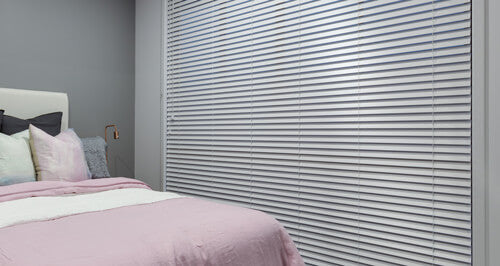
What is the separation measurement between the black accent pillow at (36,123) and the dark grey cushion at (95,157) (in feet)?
0.81

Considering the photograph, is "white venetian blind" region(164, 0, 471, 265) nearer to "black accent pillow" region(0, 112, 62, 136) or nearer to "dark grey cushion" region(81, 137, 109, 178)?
"dark grey cushion" region(81, 137, 109, 178)

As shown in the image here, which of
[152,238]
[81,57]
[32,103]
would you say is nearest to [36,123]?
[32,103]

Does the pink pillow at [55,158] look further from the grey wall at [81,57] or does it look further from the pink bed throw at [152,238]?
the grey wall at [81,57]

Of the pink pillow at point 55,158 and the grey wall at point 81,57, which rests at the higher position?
the grey wall at point 81,57

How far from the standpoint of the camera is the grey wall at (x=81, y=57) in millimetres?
2756

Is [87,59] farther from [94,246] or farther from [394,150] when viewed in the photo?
[394,150]

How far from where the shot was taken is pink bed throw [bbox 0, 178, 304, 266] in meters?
1.10

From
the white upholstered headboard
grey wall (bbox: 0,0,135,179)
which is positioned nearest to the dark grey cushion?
the white upholstered headboard

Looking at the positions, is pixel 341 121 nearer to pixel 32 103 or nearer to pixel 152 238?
pixel 152 238

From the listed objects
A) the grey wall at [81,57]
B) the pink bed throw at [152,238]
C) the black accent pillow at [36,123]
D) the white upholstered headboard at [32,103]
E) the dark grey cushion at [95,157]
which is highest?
the grey wall at [81,57]

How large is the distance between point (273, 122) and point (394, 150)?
841mm

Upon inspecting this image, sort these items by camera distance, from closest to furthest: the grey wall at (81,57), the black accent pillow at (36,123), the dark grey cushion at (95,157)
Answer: the black accent pillow at (36,123)
the dark grey cushion at (95,157)
the grey wall at (81,57)

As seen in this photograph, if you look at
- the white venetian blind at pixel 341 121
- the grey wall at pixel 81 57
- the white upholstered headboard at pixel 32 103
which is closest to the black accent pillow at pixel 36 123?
the white upholstered headboard at pixel 32 103

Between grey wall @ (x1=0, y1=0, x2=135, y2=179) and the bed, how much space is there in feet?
4.52
